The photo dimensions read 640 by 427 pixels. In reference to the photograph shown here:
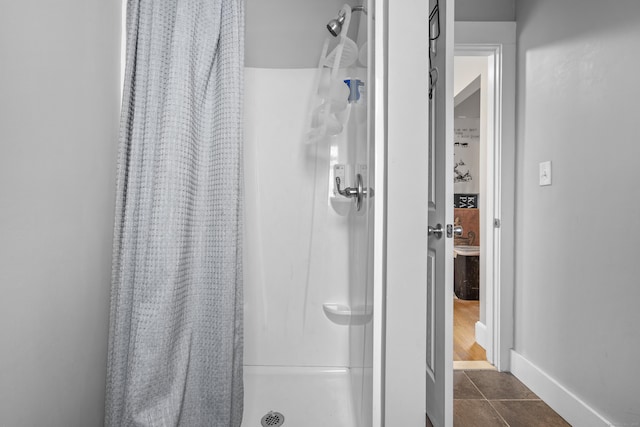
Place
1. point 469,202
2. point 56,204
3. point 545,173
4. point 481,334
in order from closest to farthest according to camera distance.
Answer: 1. point 56,204
2. point 545,173
3. point 481,334
4. point 469,202

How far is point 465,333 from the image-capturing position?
2.54 meters

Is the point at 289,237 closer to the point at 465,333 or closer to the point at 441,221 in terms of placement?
the point at 441,221

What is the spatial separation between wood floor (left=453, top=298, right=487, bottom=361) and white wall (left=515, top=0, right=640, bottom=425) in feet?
1.33

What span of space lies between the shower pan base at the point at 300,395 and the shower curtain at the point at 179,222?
22 cm

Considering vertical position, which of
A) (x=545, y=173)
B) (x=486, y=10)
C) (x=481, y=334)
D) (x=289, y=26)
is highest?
(x=486, y=10)

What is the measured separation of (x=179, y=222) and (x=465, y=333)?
7.78 feet

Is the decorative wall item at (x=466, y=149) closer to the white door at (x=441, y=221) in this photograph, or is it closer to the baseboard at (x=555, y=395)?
the baseboard at (x=555, y=395)

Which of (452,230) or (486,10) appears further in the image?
(486,10)

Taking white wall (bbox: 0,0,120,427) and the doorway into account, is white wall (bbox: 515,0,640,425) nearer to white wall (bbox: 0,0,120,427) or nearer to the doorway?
the doorway

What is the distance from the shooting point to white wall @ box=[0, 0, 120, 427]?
67 cm

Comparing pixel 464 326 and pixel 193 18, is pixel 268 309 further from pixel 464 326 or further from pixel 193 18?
pixel 464 326

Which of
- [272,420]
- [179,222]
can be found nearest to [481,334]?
[272,420]

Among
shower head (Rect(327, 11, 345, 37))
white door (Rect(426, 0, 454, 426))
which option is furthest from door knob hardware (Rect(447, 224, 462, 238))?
shower head (Rect(327, 11, 345, 37))

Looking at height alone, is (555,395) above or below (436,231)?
below
